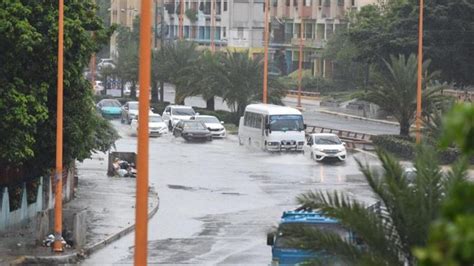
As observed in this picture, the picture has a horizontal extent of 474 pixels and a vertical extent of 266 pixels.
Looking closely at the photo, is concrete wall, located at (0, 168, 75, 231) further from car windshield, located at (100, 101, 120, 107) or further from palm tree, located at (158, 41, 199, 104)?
palm tree, located at (158, 41, 199, 104)

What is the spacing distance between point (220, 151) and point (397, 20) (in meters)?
15.7

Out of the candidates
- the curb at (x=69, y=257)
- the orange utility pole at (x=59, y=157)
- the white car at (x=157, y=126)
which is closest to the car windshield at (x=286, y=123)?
the white car at (x=157, y=126)

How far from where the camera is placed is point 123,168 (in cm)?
4841

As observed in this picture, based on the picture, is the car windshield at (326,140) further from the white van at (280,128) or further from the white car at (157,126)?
the white car at (157,126)

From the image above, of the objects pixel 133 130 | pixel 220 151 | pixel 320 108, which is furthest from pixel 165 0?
pixel 220 151

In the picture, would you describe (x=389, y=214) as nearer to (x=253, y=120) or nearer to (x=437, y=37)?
(x=253, y=120)

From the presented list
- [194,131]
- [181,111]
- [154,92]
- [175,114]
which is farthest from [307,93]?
[194,131]

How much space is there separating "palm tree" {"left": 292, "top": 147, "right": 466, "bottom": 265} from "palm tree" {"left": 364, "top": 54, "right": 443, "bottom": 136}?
1776 inches

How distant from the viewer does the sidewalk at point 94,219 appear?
86.9ft

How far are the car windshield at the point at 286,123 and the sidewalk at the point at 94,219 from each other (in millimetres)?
9537

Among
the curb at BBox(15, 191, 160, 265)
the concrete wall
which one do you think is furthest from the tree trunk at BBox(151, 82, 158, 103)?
the curb at BBox(15, 191, 160, 265)

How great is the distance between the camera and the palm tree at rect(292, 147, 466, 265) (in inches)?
399

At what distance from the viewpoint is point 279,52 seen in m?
121

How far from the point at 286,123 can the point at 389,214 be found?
47.6 meters
